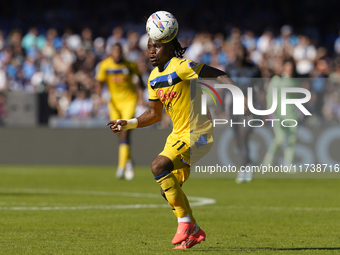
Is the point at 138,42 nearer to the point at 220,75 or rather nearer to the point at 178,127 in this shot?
the point at 178,127

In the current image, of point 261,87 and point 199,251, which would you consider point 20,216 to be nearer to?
point 199,251

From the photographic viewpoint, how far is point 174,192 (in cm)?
574

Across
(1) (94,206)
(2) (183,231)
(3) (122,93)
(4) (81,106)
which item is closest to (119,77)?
(3) (122,93)

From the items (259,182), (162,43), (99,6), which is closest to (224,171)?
(259,182)

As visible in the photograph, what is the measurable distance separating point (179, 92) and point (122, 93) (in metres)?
8.06

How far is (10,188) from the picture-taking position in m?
11.8

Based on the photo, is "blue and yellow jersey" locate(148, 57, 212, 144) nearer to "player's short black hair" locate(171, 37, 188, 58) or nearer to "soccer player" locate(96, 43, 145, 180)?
"player's short black hair" locate(171, 37, 188, 58)

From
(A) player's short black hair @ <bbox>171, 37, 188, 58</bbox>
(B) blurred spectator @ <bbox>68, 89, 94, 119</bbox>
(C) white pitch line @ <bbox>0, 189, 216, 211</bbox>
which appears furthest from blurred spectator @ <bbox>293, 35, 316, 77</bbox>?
(A) player's short black hair @ <bbox>171, 37, 188, 58</bbox>

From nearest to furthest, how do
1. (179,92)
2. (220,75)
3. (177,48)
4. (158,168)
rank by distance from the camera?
(220,75), (158,168), (179,92), (177,48)

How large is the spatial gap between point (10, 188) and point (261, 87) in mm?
5839

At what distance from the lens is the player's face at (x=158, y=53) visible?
19.4 ft

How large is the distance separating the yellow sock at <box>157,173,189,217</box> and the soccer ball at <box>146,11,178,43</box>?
3.99 feet

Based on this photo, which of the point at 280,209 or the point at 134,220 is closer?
the point at 134,220

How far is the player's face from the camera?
5.92m
